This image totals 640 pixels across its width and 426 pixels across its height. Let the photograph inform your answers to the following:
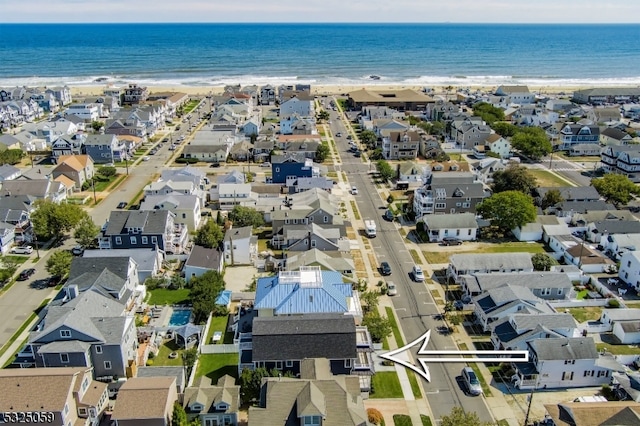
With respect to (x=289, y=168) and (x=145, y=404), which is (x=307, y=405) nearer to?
(x=145, y=404)

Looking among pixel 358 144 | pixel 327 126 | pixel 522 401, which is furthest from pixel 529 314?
pixel 327 126

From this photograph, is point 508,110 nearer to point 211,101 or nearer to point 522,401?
point 211,101

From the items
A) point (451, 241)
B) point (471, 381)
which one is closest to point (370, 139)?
point (451, 241)

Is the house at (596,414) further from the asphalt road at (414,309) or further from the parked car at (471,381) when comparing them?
the parked car at (471,381)

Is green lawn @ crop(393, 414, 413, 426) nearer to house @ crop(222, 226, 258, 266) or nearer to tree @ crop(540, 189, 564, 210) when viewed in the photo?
house @ crop(222, 226, 258, 266)

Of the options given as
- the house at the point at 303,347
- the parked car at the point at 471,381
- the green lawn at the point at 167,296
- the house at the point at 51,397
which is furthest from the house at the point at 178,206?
the parked car at the point at 471,381

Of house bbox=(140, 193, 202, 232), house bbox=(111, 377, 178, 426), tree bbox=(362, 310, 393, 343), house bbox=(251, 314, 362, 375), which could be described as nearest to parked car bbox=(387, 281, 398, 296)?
tree bbox=(362, 310, 393, 343)
